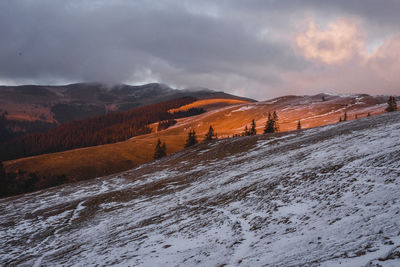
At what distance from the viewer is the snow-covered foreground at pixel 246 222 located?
9.30 meters

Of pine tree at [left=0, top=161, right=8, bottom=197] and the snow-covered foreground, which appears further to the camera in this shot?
pine tree at [left=0, top=161, right=8, bottom=197]

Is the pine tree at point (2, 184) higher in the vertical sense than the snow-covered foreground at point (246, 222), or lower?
lower

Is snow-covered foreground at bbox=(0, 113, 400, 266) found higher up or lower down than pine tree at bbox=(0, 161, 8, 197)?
higher up

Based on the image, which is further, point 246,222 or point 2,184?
point 2,184

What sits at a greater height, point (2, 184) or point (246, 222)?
point (246, 222)

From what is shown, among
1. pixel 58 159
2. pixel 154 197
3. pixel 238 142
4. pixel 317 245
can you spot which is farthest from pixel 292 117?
pixel 317 245

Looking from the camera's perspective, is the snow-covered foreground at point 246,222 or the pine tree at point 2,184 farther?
the pine tree at point 2,184

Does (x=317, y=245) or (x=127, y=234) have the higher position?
(x=317, y=245)

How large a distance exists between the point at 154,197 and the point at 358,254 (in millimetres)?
21914

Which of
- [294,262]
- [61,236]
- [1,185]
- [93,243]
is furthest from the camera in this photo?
[1,185]

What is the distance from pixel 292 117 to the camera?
179500mm

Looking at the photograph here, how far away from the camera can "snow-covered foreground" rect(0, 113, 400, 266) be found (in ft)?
30.5

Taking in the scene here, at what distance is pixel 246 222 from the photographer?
14.1 m

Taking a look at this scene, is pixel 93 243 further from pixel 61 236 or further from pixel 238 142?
pixel 238 142
